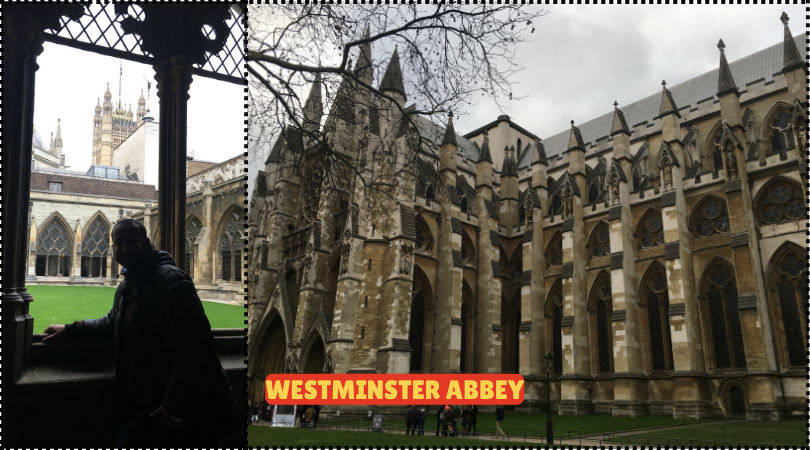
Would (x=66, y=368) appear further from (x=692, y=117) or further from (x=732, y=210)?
(x=692, y=117)

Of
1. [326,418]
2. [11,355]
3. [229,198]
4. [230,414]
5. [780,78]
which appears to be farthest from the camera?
[229,198]

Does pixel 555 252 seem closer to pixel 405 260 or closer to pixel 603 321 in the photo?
pixel 603 321

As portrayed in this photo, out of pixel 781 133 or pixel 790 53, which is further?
pixel 781 133

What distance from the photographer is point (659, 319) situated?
2597 centimetres

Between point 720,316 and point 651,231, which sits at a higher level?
point 651,231

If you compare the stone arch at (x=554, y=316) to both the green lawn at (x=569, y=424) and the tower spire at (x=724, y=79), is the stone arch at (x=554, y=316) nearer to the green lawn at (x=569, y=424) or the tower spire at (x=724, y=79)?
the green lawn at (x=569, y=424)

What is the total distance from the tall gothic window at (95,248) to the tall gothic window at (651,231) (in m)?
23.8

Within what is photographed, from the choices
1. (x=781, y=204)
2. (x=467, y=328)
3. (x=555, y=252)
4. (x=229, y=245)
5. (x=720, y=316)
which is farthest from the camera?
(x=229, y=245)

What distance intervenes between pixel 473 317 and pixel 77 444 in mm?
25829

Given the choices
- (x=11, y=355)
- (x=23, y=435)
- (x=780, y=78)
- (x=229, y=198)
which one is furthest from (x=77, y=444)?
(x=780, y=78)

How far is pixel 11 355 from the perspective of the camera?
3.82 meters

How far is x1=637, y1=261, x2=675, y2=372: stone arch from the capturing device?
25219mm

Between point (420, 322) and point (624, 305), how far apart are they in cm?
966

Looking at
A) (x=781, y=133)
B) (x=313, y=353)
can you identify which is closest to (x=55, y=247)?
(x=313, y=353)
